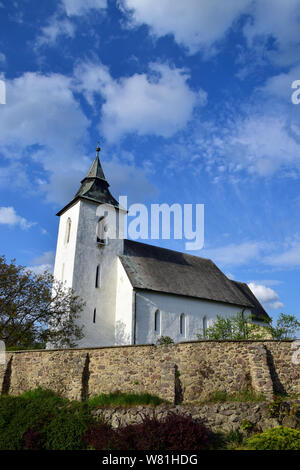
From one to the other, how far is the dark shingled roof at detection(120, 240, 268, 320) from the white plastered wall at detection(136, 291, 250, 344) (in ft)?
1.71

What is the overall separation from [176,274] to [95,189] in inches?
374

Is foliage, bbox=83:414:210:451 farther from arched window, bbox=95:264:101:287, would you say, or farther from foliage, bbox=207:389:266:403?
arched window, bbox=95:264:101:287

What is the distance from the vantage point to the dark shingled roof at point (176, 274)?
28.3 m

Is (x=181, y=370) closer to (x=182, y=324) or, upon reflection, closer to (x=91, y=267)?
(x=182, y=324)

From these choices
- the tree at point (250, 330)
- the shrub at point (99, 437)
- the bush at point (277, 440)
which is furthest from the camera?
the tree at point (250, 330)

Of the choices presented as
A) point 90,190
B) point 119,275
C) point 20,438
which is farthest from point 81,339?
point 20,438

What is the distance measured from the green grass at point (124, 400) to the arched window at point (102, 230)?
51.3 feet

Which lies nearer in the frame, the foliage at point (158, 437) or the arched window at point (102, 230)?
the foliage at point (158, 437)

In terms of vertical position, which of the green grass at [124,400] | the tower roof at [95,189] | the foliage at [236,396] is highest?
the tower roof at [95,189]

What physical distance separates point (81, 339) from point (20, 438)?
13.5 metres

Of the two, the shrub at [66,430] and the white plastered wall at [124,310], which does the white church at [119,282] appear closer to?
the white plastered wall at [124,310]

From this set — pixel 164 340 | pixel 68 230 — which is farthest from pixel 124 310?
pixel 68 230

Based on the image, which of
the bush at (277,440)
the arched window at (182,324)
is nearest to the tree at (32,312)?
the arched window at (182,324)

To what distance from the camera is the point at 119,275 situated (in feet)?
93.0
